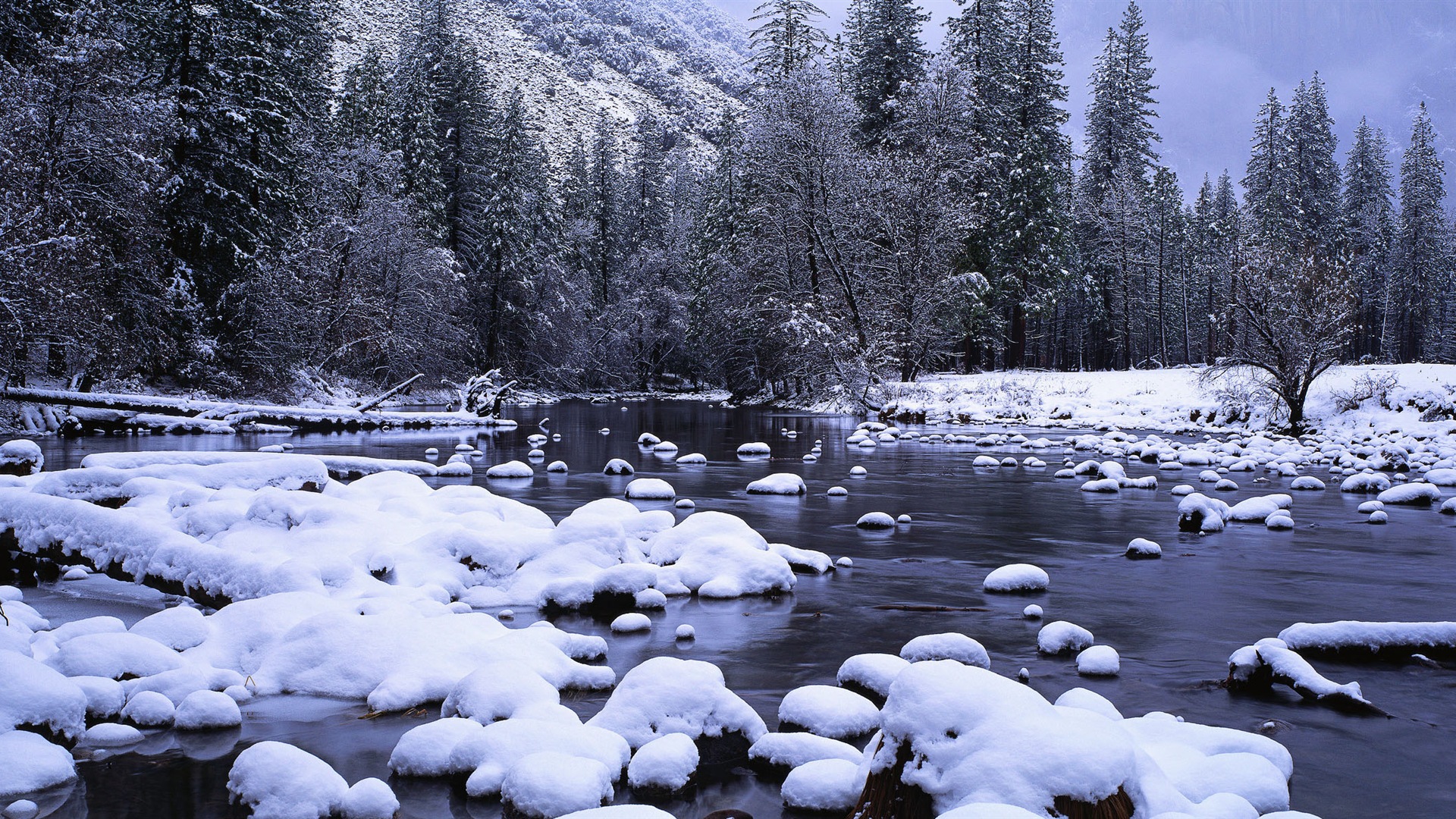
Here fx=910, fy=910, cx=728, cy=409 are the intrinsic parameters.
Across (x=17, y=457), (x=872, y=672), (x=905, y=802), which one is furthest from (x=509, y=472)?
(x=905, y=802)

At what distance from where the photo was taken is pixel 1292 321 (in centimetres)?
1902

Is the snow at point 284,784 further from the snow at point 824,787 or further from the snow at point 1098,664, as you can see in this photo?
the snow at point 1098,664

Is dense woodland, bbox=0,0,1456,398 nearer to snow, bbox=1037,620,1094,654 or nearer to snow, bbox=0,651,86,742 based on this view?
snow, bbox=0,651,86,742

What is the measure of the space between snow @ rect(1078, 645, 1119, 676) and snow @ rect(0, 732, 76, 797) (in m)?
4.37

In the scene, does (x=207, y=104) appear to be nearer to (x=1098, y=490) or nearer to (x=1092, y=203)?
(x=1098, y=490)

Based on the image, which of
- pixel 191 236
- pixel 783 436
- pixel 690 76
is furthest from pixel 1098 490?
pixel 690 76

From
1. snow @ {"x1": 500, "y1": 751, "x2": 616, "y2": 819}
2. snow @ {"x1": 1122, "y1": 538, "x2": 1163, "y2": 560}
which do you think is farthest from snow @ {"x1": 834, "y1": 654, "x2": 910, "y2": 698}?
snow @ {"x1": 1122, "y1": 538, "x2": 1163, "y2": 560}

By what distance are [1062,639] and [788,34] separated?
36.8 m

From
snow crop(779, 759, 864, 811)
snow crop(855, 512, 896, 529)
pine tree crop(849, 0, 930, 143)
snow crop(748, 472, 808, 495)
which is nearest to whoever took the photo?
snow crop(779, 759, 864, 811)

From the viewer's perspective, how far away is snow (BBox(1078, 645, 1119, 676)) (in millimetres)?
4594

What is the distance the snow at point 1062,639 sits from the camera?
4910mm

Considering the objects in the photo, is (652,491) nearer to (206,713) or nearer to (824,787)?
(206,713)

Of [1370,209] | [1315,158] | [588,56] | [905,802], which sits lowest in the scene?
[905,802]

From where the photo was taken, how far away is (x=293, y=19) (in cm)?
3073
